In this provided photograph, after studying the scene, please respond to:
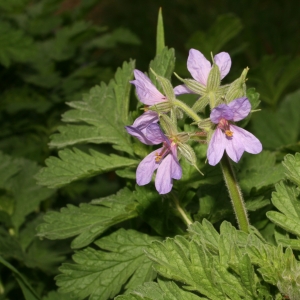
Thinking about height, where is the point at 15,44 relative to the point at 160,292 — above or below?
above

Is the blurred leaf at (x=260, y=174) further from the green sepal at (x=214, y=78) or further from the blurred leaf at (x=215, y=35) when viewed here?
the blurred leaf at (x=215, y=35)

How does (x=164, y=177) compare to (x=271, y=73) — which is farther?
(x=271, y=73)

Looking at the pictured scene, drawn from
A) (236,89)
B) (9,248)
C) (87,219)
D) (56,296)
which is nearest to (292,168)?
(236,89)

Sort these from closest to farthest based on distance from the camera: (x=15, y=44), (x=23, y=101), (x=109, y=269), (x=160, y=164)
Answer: (x=160, y=164), (x=109, y=269), (x=15, y=44), (x=23, y=101)

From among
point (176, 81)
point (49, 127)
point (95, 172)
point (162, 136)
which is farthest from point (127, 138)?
point (176, 81)

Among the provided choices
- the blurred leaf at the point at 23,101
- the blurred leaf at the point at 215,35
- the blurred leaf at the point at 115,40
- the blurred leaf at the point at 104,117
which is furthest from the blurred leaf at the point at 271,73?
the blurred leaf at the point at 104,117

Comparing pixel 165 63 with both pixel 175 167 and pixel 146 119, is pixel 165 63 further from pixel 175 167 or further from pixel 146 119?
pixel 175 167

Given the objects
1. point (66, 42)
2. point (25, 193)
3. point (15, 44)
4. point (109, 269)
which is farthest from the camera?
point (66, 42)

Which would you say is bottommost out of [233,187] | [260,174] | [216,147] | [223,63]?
[260,174]
